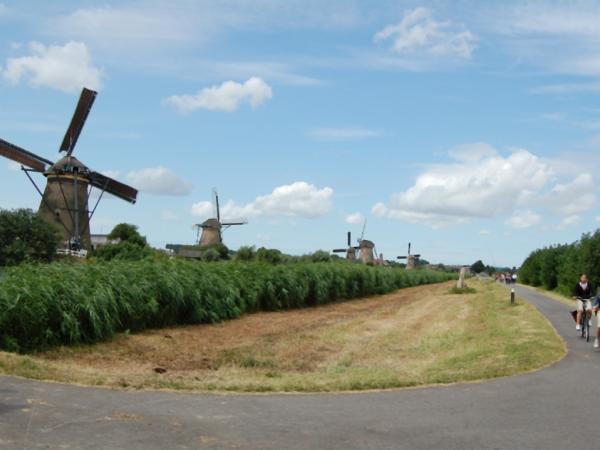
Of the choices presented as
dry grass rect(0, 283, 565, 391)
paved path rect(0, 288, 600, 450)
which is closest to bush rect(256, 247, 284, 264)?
dry grass rect(0, 283, 565, 391)

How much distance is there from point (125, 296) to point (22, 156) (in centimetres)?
4080

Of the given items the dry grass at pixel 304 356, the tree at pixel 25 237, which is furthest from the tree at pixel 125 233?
the dry grass at pixel 304 356

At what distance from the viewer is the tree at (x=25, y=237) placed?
49.4 metres

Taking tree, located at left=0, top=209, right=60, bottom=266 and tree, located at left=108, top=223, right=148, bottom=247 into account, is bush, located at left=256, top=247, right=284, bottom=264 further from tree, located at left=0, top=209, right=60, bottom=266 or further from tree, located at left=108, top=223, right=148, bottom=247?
tree, located at left=108, top=223, right=148, bottom=247

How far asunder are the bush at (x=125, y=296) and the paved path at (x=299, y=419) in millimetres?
4452

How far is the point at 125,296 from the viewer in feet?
60.1

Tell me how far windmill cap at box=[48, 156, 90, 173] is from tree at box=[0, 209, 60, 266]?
482 cm

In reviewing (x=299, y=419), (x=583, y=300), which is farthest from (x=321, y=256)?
(x=299, y=419)

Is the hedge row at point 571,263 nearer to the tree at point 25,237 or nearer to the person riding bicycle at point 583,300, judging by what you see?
the person riding bicycle at point 583,300

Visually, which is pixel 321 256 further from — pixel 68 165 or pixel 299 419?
pixel 299 419

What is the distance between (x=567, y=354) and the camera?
1506 centimetres

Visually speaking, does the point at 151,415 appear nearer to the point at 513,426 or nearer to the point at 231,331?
the point at 513,426

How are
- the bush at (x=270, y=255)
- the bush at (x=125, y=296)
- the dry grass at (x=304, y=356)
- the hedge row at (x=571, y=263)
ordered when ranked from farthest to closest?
the bush at (x=270, y=255), the hedge row at (x=571, y=263), the bush at (x=125, y=296), the dry grass at (x=304, y=356)

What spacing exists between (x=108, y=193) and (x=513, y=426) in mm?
54428
